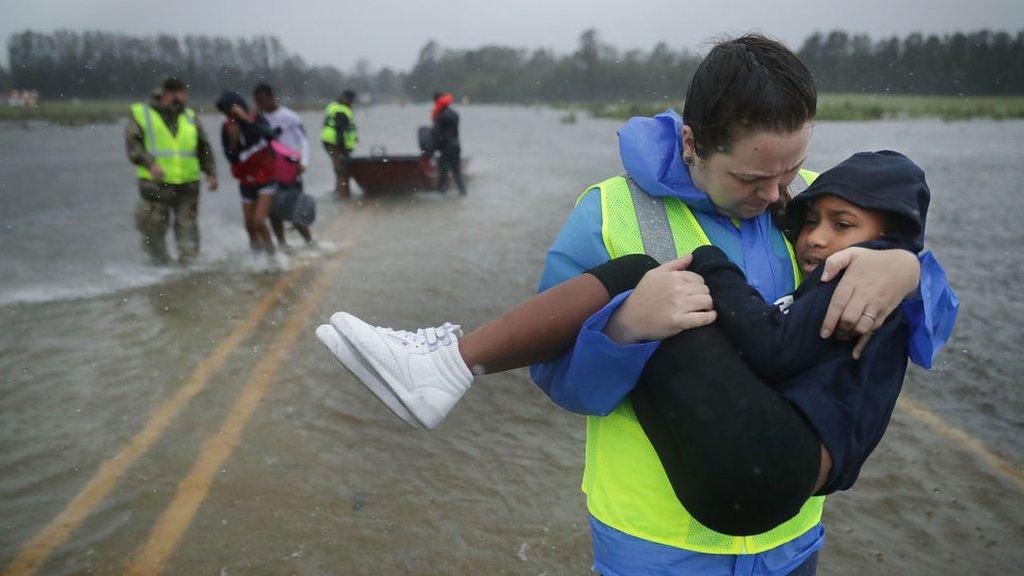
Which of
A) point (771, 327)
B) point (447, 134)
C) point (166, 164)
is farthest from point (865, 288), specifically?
point (447, 134)

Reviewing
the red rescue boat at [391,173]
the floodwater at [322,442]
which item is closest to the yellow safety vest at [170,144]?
the floodwater at [322,442]

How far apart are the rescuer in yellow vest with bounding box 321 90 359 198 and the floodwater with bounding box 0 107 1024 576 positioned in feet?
19.2

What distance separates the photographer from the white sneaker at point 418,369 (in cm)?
159

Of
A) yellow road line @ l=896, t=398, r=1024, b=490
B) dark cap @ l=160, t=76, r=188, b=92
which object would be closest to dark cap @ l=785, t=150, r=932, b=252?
yellow road line @ l=896, t=398, r=1024, b=490

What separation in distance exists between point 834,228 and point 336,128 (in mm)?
13387

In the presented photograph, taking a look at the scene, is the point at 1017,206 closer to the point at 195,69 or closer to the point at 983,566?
the point at 983,566

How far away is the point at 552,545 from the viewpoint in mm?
3162

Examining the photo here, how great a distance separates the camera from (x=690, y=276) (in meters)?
1.34

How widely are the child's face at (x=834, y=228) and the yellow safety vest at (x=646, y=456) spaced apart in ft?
0.79

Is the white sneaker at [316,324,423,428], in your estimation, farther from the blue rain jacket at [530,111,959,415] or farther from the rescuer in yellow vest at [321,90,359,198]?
the rescuer in yellow vest at [321,90,359,198]

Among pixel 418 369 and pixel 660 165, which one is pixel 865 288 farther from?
pixel 418 369

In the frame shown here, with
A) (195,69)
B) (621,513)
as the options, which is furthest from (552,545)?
(195,69)

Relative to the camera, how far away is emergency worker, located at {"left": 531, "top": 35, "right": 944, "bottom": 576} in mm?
1348

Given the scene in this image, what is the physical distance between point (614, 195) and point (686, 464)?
1.87 ft
